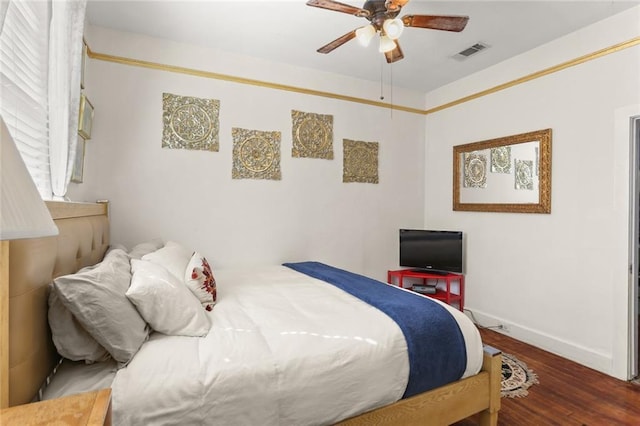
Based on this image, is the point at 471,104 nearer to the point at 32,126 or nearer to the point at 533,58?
the point at 533,58

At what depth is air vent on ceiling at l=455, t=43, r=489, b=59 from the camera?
3.04 m

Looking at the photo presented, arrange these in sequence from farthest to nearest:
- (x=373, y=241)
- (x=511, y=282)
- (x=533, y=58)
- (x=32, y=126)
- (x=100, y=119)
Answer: (x=373, y=241)
(x=511, y=282)
(x=533, y=58)
(x=100, y=119)
(x=32, y=126)

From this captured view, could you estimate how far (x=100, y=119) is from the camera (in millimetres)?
2818

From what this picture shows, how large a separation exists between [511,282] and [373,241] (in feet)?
4.84

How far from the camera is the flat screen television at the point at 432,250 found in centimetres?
366

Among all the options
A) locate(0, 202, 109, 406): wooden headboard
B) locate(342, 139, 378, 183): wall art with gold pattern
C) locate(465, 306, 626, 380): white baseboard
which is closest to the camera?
locate(0, 202, 109, 406): wooden headboard

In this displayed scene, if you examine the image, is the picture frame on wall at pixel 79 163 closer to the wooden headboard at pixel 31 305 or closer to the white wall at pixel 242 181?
the white wall at pixel 242 181

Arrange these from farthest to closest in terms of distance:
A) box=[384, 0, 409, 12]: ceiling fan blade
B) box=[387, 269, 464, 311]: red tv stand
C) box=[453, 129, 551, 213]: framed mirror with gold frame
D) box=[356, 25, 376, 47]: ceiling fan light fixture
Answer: box=[387, 269, 464, 311]: red tv stand
box=[453, 129, 551, 213]: framed mirror with gold frame
box=[356, 25, 376, 47]: ceiling fan light fixture
box=[384, 0, 409, 12]: ceiling fan blade

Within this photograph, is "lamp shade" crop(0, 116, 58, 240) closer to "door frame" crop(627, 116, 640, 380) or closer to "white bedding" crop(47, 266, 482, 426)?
"white bedding" crop(47, 266, 482, 426)

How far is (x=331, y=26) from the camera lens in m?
2.73

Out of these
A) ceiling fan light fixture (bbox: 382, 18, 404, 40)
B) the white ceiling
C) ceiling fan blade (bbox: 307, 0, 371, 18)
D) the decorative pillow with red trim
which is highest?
the white ceiling

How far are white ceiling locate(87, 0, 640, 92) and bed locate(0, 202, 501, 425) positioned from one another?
5.66 ft

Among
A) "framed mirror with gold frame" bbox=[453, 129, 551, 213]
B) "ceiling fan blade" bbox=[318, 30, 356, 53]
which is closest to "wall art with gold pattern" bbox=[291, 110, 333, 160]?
"ceiling fan blade" bbox=[318, 30, 356, 53]

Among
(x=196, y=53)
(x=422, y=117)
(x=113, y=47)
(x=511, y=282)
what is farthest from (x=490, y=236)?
(x=113, y=47)
